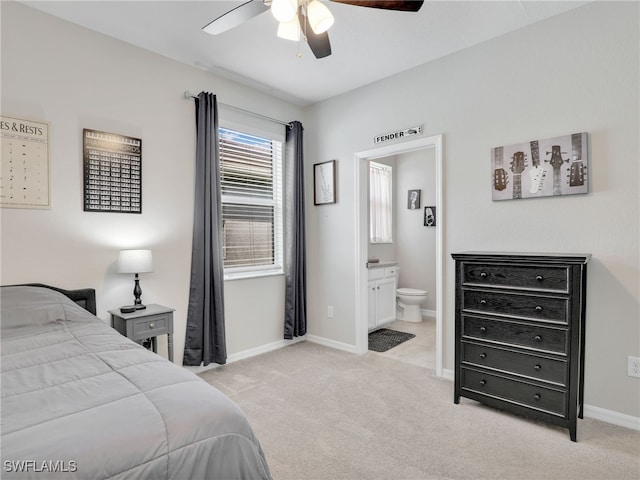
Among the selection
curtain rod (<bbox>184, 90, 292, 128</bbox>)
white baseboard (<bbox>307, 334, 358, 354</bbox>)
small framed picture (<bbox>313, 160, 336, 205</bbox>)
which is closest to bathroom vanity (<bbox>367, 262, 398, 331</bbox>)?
white baseboard (<bbox>307, 334, 358, 354</bbox>)

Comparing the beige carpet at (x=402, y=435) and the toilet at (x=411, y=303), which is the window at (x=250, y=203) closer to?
the beige carpet at (x=402, y=435)

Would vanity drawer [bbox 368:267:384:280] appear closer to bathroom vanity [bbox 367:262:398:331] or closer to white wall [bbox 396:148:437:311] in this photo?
bathroom vanity [bbox 367:262:398:331]

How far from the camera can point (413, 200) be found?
5508 mm

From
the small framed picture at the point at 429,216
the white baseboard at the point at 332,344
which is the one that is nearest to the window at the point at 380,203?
the small framed picture at the point at 429,216

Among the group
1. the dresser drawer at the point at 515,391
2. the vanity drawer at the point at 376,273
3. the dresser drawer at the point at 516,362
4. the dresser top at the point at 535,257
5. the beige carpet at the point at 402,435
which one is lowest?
the beige carpet at the point at 402,435

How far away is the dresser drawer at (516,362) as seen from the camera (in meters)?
2.16

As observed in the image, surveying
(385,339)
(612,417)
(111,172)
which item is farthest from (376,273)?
(111,172)

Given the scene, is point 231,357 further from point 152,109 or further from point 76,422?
point 76,422

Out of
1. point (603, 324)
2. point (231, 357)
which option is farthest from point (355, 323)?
point (603, 324)

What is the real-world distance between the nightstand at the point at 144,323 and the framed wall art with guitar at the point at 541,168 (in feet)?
8.88

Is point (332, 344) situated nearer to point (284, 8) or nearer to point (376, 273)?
point (376, 273)

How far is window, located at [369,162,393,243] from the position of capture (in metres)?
5.29

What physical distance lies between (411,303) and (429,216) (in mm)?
1348

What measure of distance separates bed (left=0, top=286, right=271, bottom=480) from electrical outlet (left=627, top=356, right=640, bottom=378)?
7.88 feet
